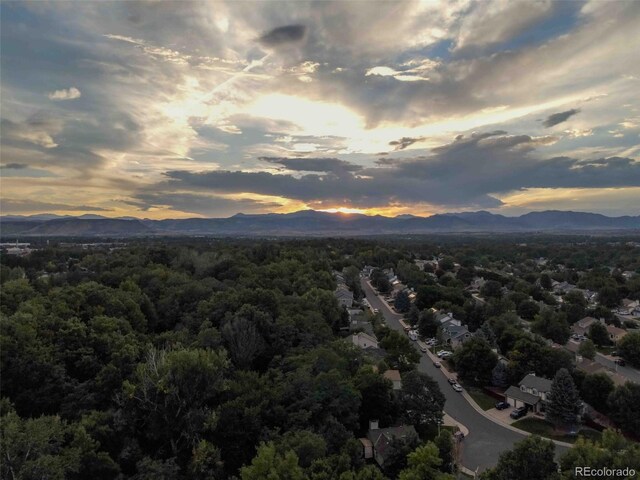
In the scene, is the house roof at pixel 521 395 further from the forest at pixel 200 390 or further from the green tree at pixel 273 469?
the green tree at pixel 273 469

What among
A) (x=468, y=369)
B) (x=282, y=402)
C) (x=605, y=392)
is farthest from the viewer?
(x=468, y=369)

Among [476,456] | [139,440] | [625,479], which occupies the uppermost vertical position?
[625,479]

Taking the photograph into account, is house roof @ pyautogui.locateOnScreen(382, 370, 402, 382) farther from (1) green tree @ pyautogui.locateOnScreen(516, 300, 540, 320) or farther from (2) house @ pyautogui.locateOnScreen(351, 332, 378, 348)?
(1) green tree @ pyautogui.locateOnScreen(516, 300, 540, 320)

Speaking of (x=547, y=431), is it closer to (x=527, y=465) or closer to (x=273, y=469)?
(x=527, y=465)

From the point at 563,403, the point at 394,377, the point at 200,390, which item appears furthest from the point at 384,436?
the point at 563,403

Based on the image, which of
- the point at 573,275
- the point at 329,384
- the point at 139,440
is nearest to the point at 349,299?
the point at 329,384

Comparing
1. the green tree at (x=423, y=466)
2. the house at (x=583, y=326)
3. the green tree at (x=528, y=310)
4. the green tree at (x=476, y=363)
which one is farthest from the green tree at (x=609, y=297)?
the green tree at (x=423, y=466)

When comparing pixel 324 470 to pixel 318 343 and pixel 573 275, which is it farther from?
pixel 573 275
